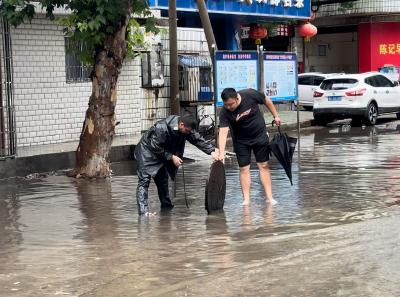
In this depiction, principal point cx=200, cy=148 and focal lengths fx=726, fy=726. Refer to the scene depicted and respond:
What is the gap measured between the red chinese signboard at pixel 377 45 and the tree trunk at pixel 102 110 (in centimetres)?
2035

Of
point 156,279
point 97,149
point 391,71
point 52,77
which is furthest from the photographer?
point 391,71

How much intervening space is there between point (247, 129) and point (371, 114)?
1364 cm

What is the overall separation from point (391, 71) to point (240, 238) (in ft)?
77.7

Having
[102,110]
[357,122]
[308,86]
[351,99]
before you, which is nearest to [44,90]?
[102,110]

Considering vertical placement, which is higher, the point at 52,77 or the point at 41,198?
the point at 52,77

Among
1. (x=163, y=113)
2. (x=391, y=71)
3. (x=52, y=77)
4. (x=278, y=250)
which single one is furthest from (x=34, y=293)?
(x=391, y=71)

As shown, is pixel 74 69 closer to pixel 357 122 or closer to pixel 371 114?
pixel 371 114

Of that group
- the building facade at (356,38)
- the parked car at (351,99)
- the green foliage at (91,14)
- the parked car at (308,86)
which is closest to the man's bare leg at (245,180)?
the green foliage at (91,14)

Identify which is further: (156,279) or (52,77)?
(52,77)

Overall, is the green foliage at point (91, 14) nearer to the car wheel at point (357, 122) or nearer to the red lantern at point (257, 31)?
the car wheel at point (357, 122)

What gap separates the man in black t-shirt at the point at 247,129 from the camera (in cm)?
879

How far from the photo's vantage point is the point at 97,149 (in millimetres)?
11469

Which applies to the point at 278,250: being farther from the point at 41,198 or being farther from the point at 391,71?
the point at 391,71

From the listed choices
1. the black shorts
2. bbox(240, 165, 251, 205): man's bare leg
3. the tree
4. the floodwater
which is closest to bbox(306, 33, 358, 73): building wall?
the floodwater
